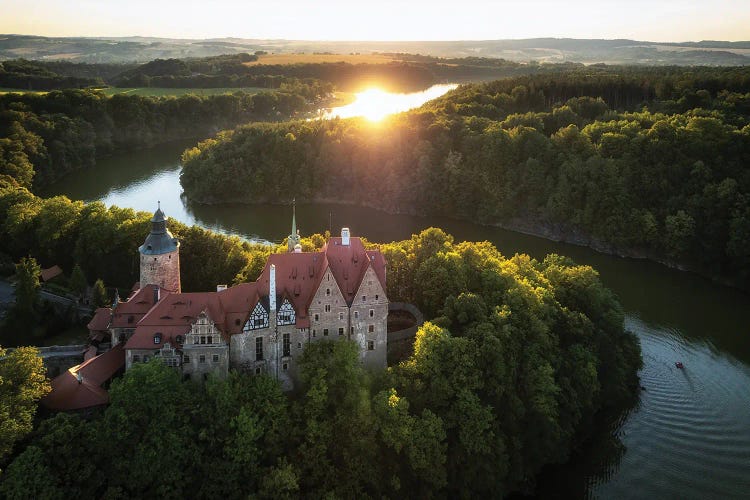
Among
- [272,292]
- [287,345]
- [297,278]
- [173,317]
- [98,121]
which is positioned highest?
[98,121]

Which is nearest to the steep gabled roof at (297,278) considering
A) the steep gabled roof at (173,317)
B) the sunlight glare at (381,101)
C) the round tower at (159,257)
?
the steep gabled roof at (173,317)

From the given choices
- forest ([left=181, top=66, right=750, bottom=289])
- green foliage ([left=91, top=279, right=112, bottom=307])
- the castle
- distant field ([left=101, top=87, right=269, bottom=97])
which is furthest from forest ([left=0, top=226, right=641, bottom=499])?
distant field ([left=101, top=87, right=269, bottom=97])


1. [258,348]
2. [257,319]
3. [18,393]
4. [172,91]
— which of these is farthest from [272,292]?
[172,91]

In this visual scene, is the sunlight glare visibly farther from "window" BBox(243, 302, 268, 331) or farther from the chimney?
"window" BBox(243, 302, 268, 331)

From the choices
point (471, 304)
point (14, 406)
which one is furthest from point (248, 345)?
point (471, 304)

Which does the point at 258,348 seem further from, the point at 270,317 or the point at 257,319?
the point at 270,317

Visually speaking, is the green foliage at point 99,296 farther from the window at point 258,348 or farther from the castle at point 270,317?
the window at point 258,348

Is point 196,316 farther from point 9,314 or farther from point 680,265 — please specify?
point 680,265
